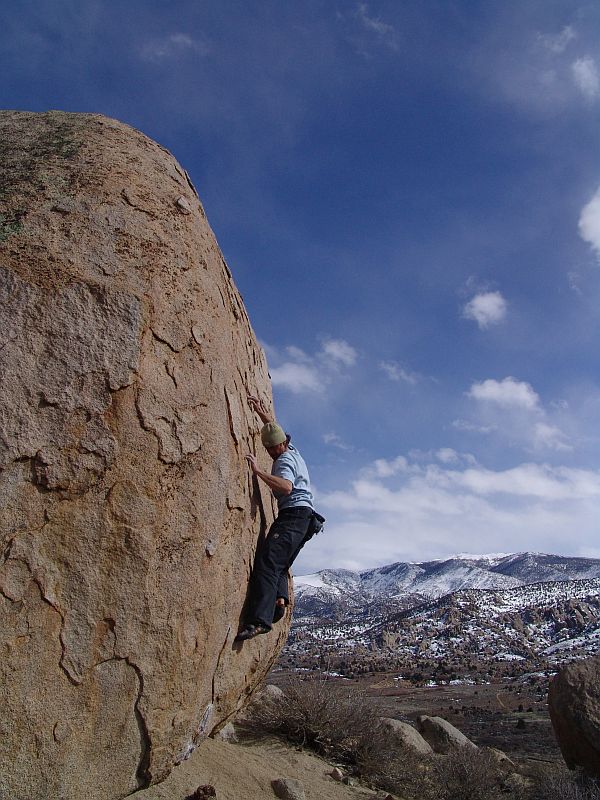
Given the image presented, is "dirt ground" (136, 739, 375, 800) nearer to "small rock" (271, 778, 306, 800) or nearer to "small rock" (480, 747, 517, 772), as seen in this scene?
"small rock" (271, 778, 306, 800)

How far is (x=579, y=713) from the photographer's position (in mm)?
9727

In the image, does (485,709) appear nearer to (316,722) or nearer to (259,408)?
(316,722)

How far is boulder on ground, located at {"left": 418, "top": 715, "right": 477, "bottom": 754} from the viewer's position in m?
12.0

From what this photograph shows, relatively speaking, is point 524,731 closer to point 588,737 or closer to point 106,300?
point 588,737

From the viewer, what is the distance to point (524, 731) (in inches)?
731

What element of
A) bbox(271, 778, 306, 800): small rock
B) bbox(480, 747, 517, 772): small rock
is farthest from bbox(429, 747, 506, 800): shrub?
bbox(271, 778, 306, 800): small rock

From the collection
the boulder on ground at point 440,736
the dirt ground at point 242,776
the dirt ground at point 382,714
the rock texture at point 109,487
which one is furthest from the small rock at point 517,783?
the rock texture at point 109,487

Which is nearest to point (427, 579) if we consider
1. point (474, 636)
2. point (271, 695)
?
point (474, 636)

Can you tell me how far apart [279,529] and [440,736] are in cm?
1060

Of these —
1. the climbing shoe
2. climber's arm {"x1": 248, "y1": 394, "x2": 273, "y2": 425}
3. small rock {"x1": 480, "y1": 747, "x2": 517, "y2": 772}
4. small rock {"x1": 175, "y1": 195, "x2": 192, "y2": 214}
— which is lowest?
small rock {"x1": 480, "y1": 747, "x2": 517, "y2": 772}

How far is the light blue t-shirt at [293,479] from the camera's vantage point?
4.27 metres

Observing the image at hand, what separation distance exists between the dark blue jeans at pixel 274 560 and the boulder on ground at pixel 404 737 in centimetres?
566

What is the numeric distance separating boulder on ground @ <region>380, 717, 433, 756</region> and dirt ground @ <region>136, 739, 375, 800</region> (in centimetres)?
277

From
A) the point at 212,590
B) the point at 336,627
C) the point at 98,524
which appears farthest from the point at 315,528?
the point at 336,627
